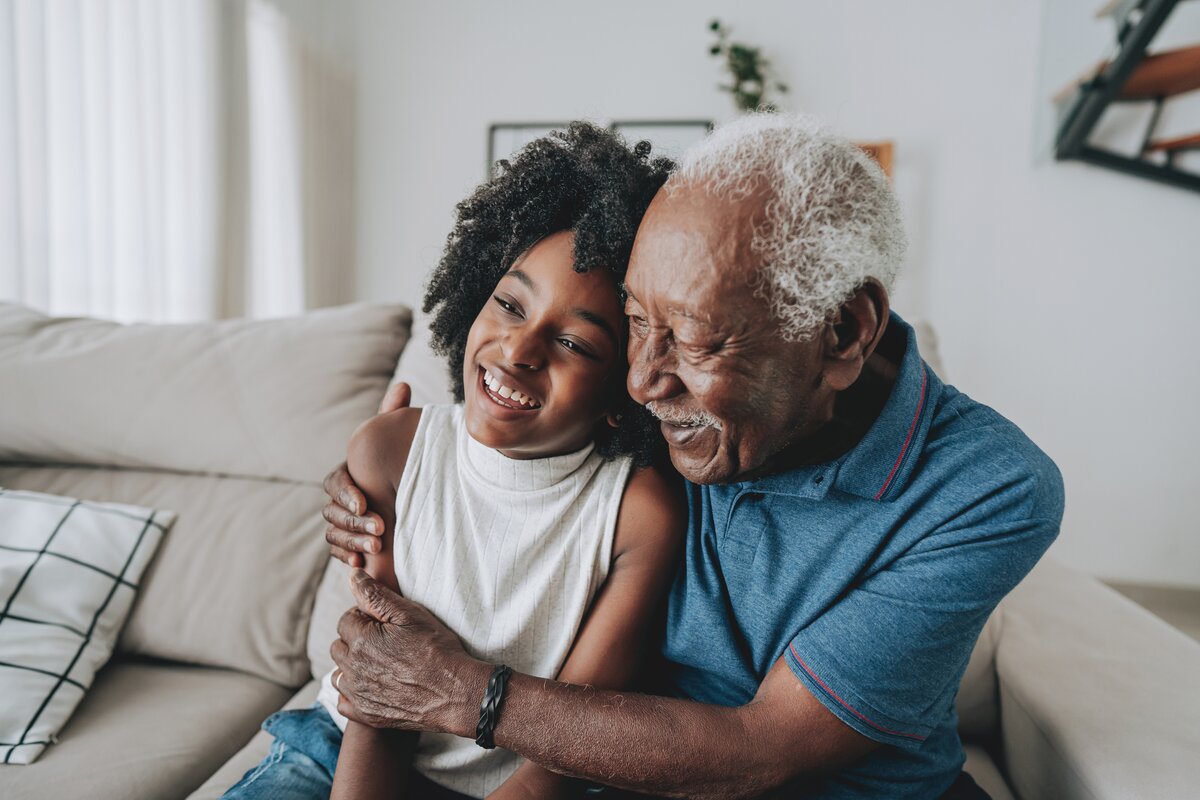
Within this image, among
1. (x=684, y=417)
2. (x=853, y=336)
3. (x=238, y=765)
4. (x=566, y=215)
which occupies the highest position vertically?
(x=566, y=215)

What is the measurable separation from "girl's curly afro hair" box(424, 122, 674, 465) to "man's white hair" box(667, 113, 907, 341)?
0.13 meters

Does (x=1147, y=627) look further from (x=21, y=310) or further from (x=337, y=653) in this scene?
(x=21, y=310)

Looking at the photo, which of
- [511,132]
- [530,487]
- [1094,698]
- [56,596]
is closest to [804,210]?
[530,487]

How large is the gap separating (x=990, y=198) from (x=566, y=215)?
126 inches

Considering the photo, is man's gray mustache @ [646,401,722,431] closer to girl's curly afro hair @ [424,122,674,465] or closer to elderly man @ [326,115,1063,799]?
elderly man @ [326,115,1063,799]

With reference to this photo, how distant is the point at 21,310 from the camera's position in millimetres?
1853

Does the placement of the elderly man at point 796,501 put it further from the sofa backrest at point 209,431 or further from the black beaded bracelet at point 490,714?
the sofa backrest at point 209,431

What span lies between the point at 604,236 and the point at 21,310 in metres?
1.74

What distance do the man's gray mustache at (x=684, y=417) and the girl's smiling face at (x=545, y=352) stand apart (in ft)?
0.37

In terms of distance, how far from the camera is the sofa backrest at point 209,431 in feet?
5.15

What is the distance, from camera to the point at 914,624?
33.3 inches

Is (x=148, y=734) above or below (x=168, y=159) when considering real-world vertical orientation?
below

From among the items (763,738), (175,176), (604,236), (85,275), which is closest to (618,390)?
(604,236)

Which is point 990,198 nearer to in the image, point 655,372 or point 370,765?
point 655,372
